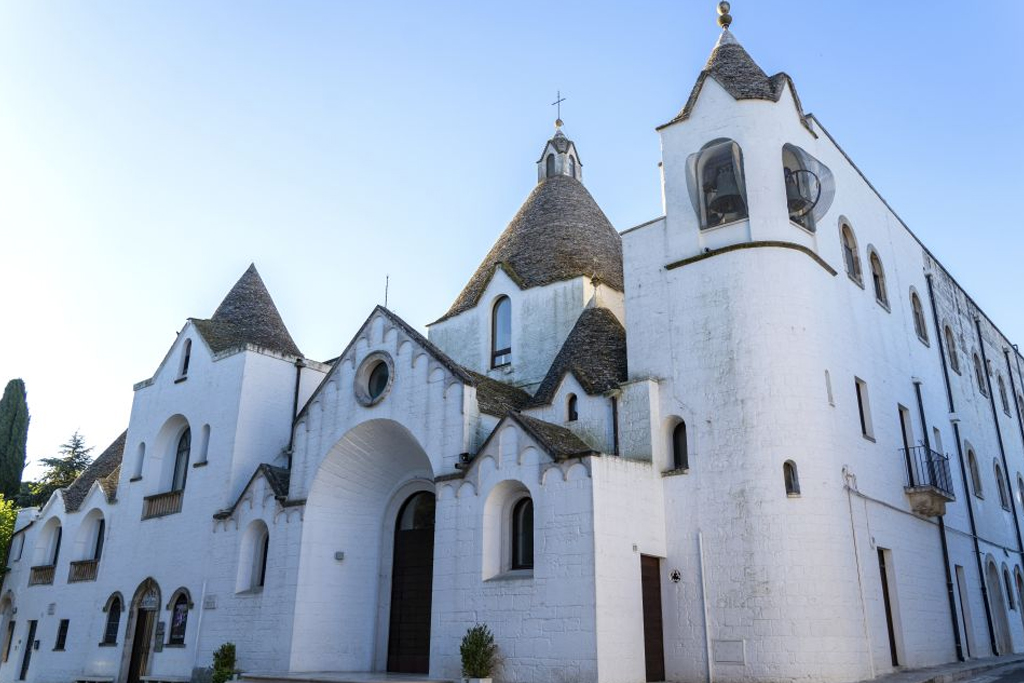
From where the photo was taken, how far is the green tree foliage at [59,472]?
46.5 m

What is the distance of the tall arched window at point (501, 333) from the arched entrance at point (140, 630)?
1154 cm

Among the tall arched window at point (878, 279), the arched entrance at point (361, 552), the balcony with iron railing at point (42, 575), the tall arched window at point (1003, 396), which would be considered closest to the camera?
the arched entrance at point (361, 552)

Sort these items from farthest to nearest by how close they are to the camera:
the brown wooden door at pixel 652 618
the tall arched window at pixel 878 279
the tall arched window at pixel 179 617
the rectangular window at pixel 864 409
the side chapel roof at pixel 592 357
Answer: the tall arched window at pixel 878 279
the tall arched window at pixel 179 617
the rectangular window at pixel 864 409
the side chapel roof at pixel 592 357
the brown wooden door at pixel 652 618

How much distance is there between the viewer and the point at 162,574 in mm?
23734

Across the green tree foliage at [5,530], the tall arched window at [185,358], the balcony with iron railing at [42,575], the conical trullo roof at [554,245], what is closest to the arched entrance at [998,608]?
the conical trullo roof at [554,245]

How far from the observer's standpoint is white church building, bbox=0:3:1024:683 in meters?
16.0

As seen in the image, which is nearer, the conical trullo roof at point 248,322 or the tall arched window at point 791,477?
the tall arched window at point 791,477

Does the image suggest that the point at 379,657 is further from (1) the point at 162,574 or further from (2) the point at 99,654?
(2) the point at 99,654

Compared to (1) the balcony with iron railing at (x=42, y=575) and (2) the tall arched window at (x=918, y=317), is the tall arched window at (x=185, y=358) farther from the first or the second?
(2) the tall arched window at (x=918, y=317)

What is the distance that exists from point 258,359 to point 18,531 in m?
13.9

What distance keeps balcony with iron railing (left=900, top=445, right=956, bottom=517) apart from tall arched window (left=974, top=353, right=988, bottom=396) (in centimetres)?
937

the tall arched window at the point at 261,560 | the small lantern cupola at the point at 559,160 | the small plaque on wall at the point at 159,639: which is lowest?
the small plaque on wall at the point at 159,639

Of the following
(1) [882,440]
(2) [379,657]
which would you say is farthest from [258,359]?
(1) [882,440]

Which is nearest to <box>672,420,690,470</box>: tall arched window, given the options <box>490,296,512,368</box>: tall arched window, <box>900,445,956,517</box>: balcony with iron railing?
<box>900,445,956,517</box>: balcony with iron railing
